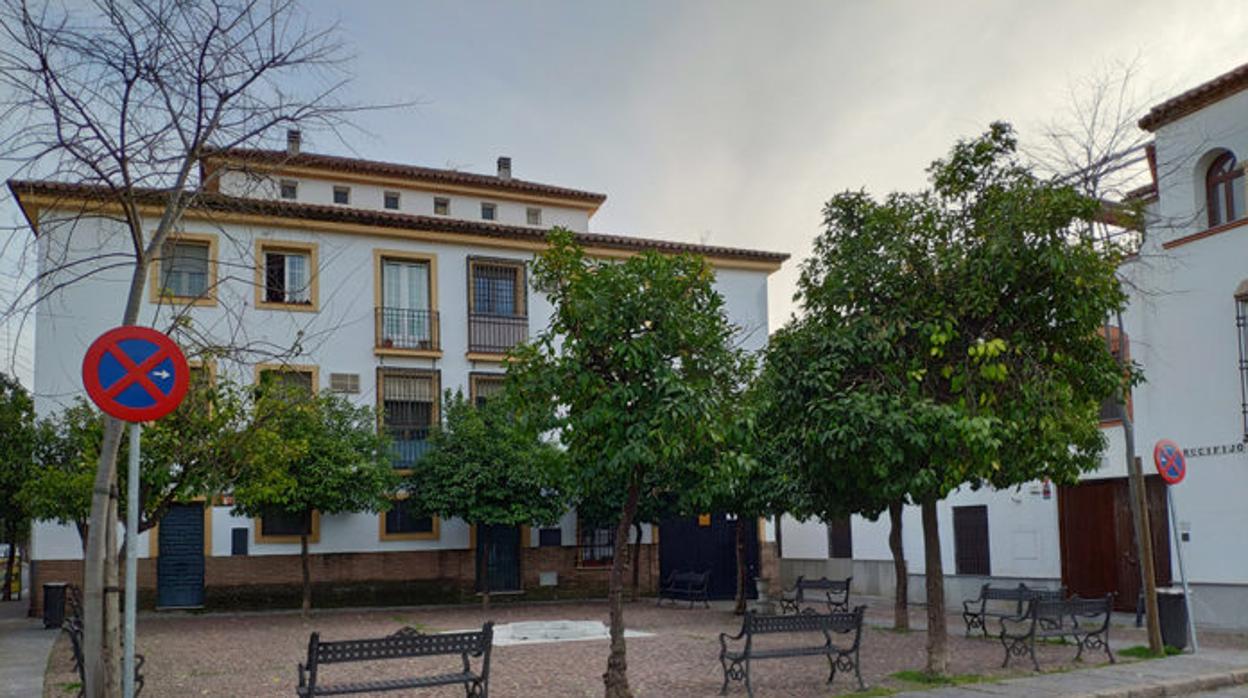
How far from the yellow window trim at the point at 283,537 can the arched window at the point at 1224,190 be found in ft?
60.0

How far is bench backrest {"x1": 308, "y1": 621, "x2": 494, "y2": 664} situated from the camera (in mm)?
9273

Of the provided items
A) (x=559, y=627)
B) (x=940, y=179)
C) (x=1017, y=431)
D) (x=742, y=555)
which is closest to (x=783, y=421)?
(x=1017, y=431)

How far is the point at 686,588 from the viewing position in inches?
1011

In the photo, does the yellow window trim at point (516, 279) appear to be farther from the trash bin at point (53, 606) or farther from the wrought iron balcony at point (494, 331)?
the trash bin at point (53, 606)

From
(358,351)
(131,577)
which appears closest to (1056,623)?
(131,577)

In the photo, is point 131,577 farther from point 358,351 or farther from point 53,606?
point 358,351

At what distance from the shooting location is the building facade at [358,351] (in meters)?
22.5

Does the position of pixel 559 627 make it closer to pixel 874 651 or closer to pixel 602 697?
pixel 874 651

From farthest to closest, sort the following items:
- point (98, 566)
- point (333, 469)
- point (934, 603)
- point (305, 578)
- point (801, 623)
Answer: point (305, 578), point (333, 469), point (934, 603), point (801, 623), point (98, 566)

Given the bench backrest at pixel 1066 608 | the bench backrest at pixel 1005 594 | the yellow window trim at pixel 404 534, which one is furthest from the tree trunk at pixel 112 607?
the yellow window trim at pixel 404 534

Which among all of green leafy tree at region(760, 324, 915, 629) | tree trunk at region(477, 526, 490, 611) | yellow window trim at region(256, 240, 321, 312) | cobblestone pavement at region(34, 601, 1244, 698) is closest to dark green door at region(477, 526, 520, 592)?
tree trunk at region(477, 526, 490, 611)

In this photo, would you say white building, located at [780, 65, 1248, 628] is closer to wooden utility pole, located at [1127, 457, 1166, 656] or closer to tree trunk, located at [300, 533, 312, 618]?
wooden utility pole, located at [1127, 457, 1166, 656]

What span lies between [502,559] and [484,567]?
8.95ft

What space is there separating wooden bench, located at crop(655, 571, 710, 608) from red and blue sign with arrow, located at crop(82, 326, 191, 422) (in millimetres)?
18506
